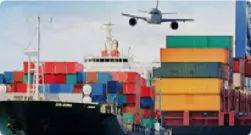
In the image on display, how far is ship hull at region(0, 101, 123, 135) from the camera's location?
43188mm

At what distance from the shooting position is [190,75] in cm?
7556

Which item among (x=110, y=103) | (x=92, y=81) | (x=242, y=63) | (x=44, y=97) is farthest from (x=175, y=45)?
(x=44, y=97)

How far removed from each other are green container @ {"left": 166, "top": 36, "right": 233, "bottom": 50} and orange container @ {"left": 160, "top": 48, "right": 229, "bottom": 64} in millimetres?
1878

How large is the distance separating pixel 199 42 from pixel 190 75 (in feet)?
16.8

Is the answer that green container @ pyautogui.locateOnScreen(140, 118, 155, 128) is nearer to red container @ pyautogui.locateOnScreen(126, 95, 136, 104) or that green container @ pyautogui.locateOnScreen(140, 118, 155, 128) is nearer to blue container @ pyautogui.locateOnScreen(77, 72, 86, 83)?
red container @ pyautogui.locateOnScreen(126, 95, 136, 104)

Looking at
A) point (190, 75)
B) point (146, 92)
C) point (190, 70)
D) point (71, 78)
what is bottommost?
point (146, 92)

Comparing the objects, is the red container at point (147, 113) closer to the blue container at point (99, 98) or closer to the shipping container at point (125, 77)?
the shipping container at point (125, 77)

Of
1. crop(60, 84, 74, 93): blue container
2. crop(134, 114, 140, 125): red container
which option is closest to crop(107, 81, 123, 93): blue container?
crop(134, 114, 140, 125): red container

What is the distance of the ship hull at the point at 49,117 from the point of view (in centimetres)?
4319

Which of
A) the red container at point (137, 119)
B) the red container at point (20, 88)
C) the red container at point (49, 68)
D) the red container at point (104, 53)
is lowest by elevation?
the red container at point (137, 119)

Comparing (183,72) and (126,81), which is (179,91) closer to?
(183,72)

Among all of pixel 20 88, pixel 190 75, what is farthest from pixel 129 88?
pixel 190 75

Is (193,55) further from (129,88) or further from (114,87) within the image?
(114,87)

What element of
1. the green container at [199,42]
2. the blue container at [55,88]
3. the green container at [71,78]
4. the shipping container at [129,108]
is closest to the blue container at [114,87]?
the shipping container at [129,108]
